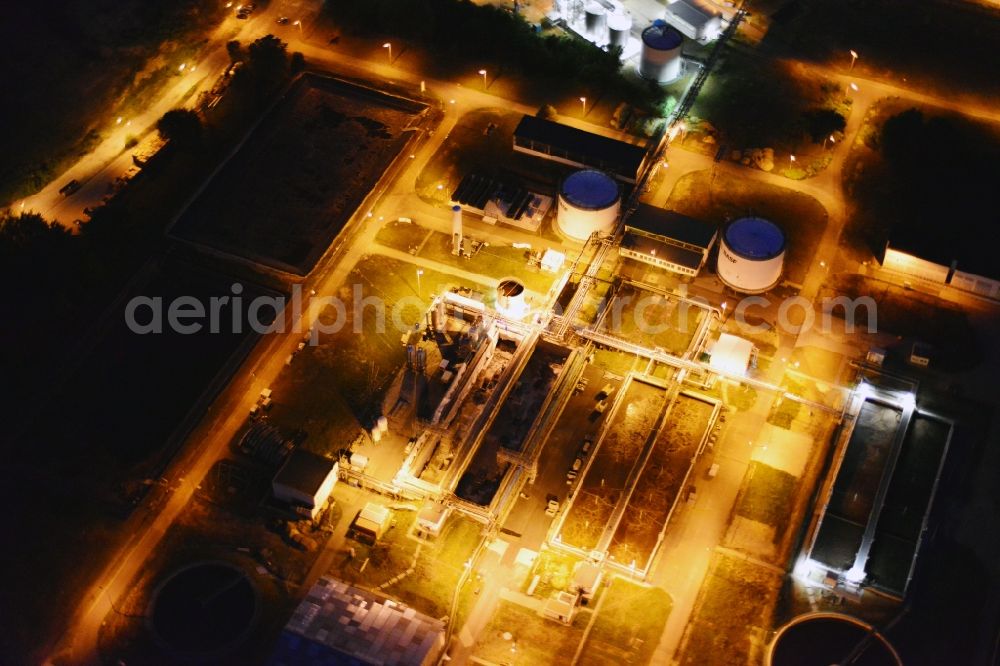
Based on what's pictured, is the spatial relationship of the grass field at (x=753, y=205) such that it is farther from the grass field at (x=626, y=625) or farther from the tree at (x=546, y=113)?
the grass field at (x=626, y=625)

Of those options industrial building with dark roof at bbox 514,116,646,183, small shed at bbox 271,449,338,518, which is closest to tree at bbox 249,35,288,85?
industrial building with dark roof at bbox 514,116,646,183

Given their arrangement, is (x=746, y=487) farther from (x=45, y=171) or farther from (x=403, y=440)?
(x=45, y=171)

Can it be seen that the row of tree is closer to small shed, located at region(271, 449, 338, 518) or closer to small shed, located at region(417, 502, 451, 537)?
small shed, located at region(417, 502, 451, 537)

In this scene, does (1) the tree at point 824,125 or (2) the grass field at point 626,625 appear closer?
(2) the grass field at point 626,625

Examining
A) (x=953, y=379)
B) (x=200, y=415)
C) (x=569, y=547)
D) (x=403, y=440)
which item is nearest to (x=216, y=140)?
(x=200, y=415)

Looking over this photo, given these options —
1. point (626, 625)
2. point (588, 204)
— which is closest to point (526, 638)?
point (626, 625)

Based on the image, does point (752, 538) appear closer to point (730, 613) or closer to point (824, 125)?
point (730, 613)

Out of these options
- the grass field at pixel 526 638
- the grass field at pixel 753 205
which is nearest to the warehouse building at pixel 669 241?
the grass field at pixel 753 205
